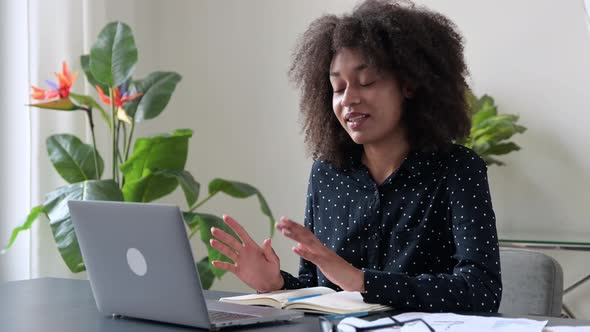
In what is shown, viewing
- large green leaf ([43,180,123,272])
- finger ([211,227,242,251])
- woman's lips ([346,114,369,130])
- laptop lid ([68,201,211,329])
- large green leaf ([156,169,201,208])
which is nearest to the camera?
laptop lid ([68,201,211,329])

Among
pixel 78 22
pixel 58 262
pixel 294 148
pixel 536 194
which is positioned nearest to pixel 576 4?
pixel 536 194

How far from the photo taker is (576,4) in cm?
295

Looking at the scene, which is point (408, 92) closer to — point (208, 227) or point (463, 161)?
point (463, 161)

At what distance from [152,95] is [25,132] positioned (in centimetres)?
48

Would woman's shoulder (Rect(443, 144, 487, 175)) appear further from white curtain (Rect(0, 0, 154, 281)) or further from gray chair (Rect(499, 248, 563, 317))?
white curtain (Rect(0, 0, 154, 281))

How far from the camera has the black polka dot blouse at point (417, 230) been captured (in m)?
1.54

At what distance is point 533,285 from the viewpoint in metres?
1.81

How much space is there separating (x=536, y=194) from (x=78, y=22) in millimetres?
1762

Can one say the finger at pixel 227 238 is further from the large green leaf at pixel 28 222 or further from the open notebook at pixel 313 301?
the large green leaf at pixel 28 222

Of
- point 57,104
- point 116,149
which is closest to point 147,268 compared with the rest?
point 57,104

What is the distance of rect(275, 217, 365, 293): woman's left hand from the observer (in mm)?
1405

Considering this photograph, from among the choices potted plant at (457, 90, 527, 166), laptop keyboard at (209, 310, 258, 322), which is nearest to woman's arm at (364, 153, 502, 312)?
laptop keyboard at (209, 310, 258, 322)

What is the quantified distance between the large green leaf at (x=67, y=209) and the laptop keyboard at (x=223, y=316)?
1326 mm

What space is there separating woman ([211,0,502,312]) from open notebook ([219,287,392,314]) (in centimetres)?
8
